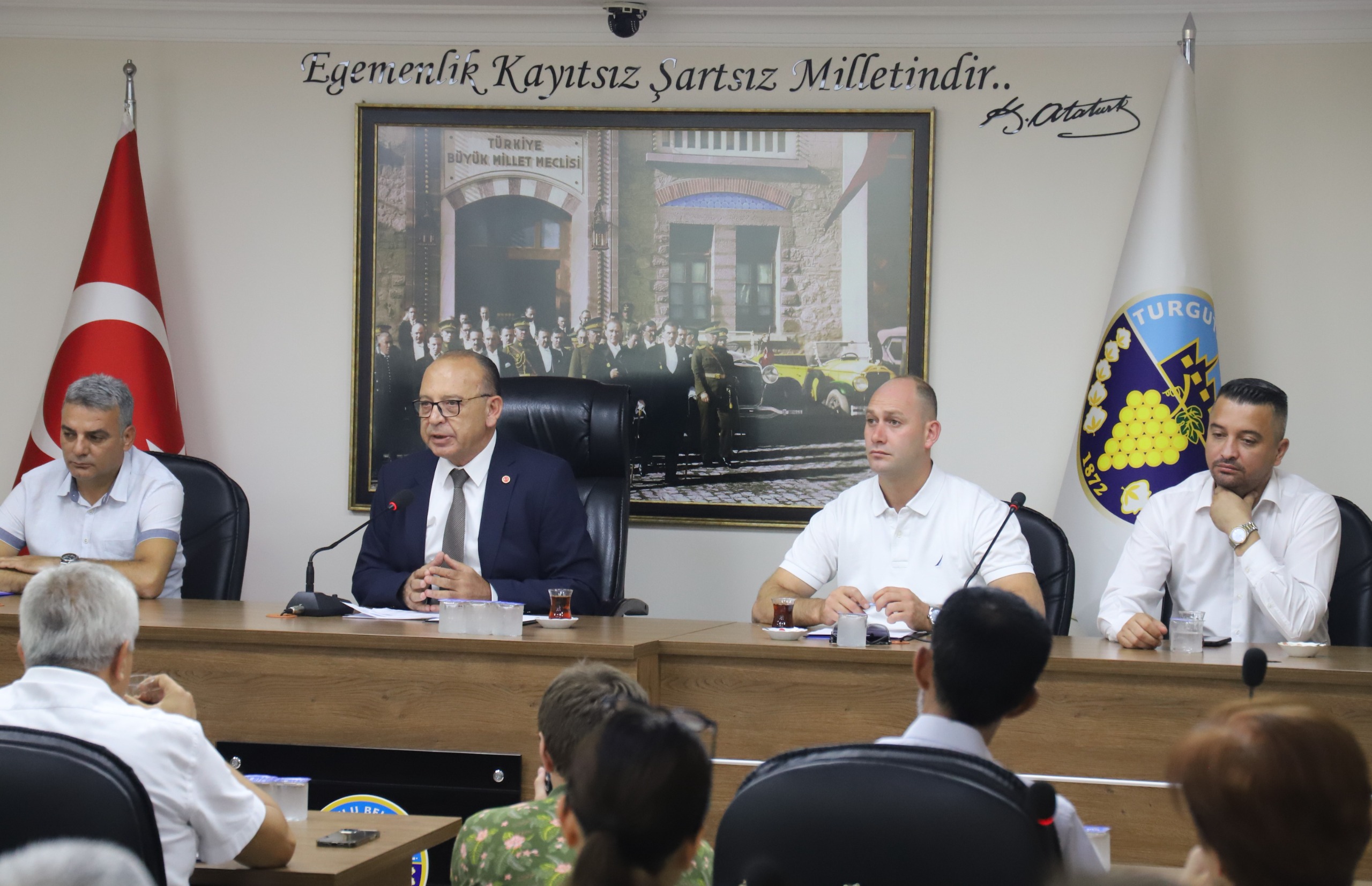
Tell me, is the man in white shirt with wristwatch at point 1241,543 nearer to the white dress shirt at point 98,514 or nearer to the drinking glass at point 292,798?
the drinking glass at point 292,798

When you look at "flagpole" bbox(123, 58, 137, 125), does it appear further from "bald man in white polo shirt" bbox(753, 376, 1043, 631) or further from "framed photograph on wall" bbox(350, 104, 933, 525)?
"bald man in white polo shirt" bbox(753, 376, 1043, 631)

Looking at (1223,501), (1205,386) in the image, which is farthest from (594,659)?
(1205,386)

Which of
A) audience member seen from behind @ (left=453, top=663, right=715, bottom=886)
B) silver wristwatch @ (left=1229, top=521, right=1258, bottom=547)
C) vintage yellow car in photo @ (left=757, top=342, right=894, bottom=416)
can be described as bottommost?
audience member seen from behind @ (left=453, top=663, right=715, bottom=886)

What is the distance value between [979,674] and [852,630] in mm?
1136

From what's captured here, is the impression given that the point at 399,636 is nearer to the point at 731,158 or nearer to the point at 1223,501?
the point at 1223,501

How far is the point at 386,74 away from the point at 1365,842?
13.1 feet

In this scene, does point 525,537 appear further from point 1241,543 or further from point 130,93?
point 130,93

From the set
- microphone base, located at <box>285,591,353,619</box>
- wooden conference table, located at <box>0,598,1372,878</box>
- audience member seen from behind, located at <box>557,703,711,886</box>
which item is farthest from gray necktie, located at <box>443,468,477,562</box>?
audience member seen from behind, located at <box>557,703,711,886</box>

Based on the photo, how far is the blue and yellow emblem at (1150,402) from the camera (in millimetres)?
3723

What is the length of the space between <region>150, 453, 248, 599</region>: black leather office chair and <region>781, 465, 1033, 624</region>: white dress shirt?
1.50 m

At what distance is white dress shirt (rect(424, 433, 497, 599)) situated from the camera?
346 centimetres

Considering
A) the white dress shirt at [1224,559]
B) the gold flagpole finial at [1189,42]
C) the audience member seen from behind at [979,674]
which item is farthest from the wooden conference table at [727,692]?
the gold flagpole finial at [1189,42]

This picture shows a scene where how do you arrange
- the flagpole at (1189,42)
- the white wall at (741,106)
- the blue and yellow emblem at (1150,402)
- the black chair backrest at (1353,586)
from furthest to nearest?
1. the white wall at (741,106)
2. the flagpole at (1189,42)
3. the blue and yellow emblem at (1150,402)
4. the black chair backrest at (1353,586)
